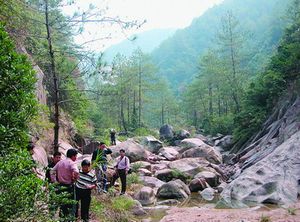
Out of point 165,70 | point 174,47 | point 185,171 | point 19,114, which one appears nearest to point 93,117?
point 185,171

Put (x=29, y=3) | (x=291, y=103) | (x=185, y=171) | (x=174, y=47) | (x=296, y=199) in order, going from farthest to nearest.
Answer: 1. (x=174, y=47)
2. (x=291, y=103)
3. (x=185, y=171)
4. (x=296, y=199)
5. (x=29, y=3)

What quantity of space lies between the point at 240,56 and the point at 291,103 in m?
22.0

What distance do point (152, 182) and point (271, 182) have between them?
5.43 meters

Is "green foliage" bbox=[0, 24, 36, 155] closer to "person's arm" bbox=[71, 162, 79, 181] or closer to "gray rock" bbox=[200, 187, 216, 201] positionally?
"person's arm" bbox=[71, 162, 79, 181]

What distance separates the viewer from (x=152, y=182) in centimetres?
1535

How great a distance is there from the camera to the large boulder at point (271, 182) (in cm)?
1110

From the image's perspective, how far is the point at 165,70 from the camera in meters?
121

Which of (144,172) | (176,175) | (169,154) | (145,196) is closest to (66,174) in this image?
(145,196)

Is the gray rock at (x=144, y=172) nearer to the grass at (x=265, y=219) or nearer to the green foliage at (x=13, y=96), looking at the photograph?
the grass at (x=265, y=219)

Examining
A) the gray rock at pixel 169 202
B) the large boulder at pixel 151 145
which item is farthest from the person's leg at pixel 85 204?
the large boulder at pixel 151 145

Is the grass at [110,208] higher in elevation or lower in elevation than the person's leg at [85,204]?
lower

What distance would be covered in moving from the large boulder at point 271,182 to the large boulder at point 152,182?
3518 mm

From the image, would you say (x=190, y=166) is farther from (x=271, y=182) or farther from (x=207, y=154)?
(x=271, y=182)

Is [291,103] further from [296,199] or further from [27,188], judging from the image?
[27,188]
